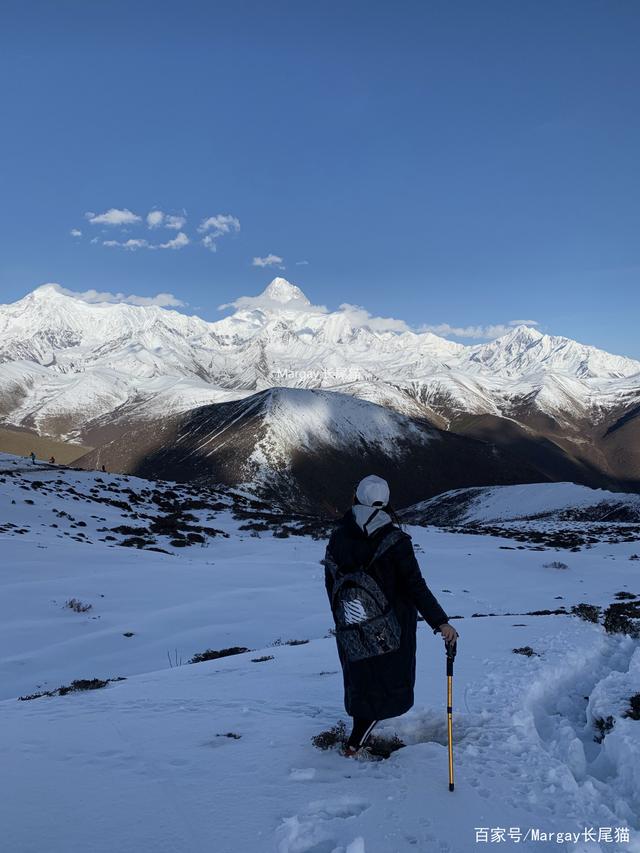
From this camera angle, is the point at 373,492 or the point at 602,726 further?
the point at 602,726

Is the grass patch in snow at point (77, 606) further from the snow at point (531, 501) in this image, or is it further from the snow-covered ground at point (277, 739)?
the snow at point (531, 501)

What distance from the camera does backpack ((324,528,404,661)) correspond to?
4.95 meters

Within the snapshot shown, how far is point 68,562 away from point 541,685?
56.1 feet

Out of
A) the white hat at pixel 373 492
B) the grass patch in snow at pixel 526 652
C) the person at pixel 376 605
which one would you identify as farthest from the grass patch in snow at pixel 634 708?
the white hat at pixel 373 492

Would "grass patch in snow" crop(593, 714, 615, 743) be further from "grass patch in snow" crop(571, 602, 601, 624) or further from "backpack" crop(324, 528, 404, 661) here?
"grass patch in snow" crop(571, 602, 601, 624)

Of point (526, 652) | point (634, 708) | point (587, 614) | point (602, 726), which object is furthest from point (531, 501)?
point (602, 726)

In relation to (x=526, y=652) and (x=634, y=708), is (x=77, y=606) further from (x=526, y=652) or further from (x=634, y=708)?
(x=634, y=708)

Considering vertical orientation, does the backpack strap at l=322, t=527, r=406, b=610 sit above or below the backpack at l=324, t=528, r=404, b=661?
above

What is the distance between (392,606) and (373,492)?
1.11m

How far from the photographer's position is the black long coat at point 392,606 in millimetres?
4996

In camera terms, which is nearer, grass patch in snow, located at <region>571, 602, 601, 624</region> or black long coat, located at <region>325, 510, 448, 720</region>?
black long coat, located at <region>325, 510, 448, 720</region>

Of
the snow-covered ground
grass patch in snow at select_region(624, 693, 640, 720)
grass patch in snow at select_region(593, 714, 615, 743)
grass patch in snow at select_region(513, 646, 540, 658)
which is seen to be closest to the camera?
the snow-covered ground

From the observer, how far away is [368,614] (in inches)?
195

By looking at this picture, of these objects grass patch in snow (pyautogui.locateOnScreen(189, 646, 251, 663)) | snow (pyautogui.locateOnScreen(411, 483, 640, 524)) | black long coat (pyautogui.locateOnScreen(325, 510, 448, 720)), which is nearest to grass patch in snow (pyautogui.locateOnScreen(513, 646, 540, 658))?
black long coat (pyautogui.locateOnScreen(325, 510, 448, 720))
